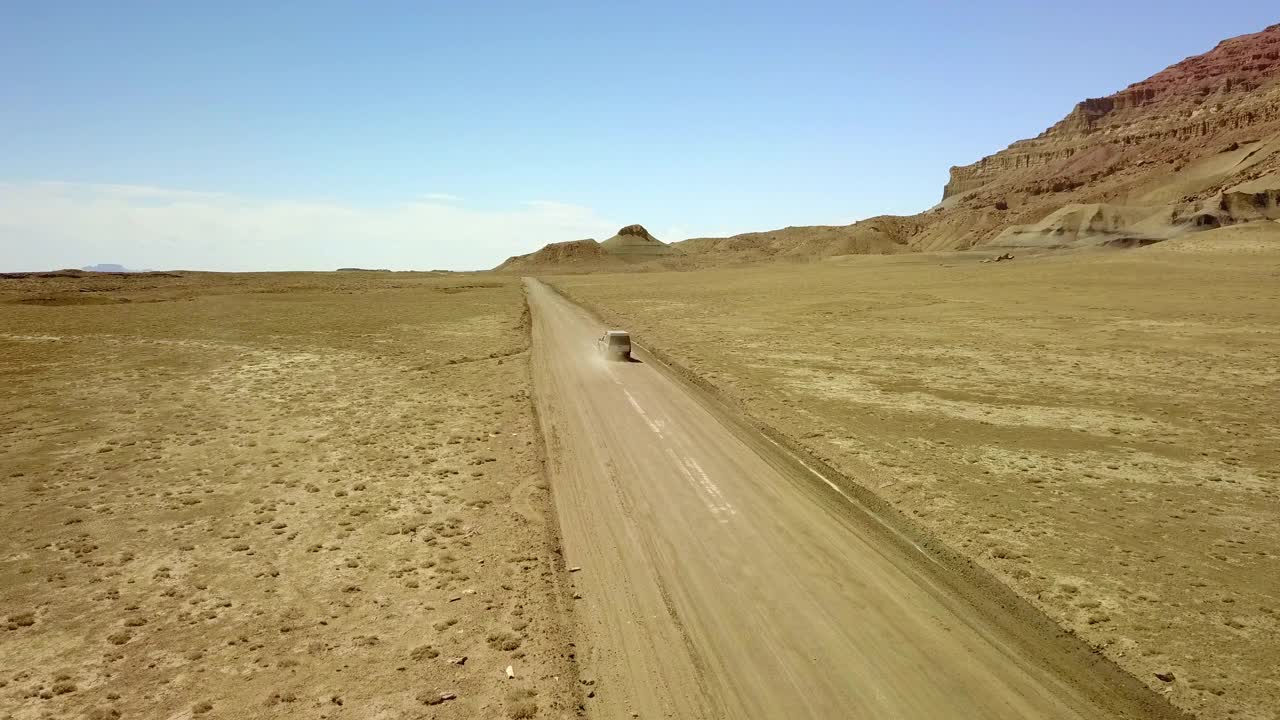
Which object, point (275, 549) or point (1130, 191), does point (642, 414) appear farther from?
point (1130, 191)

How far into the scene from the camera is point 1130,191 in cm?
13550

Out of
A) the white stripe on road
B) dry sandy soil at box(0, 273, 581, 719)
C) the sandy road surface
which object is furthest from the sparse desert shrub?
the white stripe on road

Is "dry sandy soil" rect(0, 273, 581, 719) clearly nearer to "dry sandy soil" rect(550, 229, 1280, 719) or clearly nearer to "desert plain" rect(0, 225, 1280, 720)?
"desert plain" rect(0, 225, 1280, 720)

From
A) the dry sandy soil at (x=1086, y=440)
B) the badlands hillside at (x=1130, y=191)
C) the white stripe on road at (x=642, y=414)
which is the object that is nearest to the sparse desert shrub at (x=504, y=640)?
the dry sandy soil at (x=1086, y=440)

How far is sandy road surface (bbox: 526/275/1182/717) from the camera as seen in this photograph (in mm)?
7320

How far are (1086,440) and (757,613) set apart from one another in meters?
12.7

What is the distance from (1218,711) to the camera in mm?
7234

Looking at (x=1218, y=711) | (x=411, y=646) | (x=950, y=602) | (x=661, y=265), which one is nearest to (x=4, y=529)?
(x=411, y=646)

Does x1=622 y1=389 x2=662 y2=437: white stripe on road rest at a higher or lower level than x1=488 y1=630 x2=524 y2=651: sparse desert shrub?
higher

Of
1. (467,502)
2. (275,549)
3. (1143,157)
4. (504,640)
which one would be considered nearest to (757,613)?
(504,640)

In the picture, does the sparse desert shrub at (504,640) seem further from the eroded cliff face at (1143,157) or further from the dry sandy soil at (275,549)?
the eroded cliff face at (1143,157)

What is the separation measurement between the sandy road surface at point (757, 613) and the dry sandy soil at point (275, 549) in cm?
78

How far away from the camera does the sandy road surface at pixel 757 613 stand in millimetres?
7320

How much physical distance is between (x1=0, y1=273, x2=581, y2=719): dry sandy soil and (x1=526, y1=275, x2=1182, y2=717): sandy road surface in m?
0.78
